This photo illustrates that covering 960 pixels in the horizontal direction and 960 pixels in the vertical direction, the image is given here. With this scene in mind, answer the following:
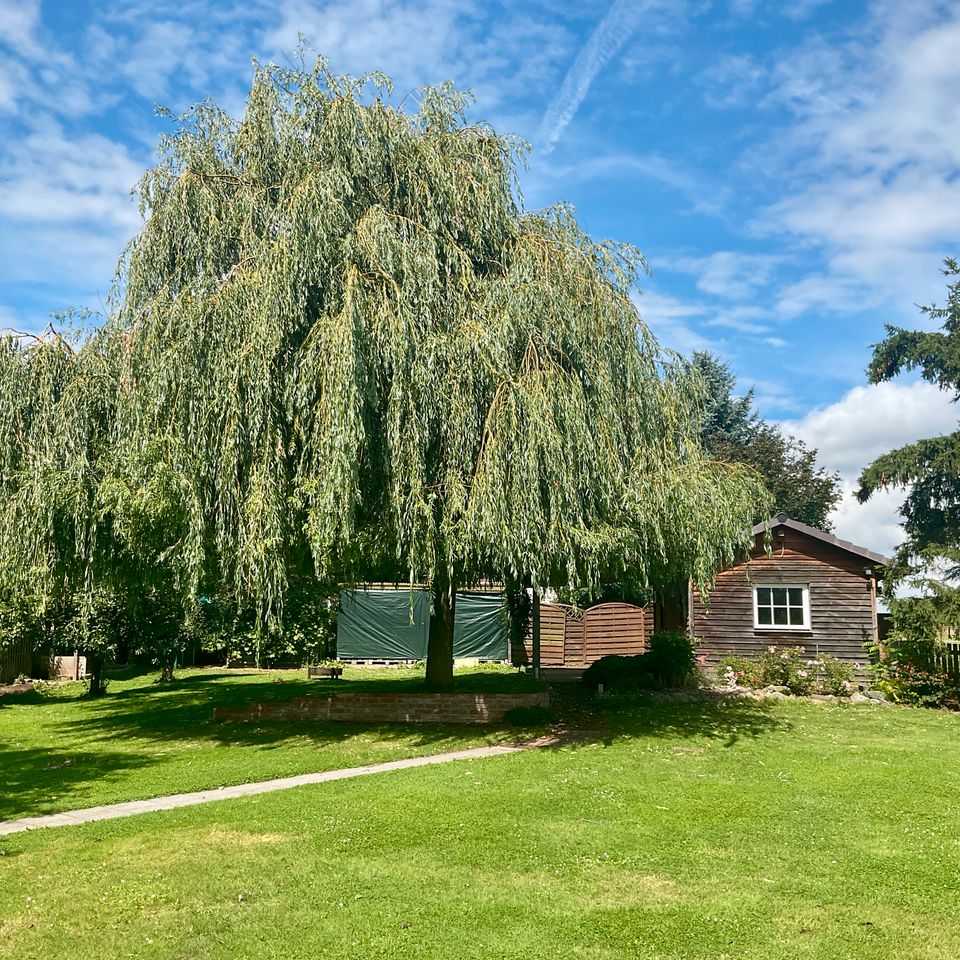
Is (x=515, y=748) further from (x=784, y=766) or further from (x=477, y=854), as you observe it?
(x=477, y=854)

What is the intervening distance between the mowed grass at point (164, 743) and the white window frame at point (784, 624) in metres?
5.93

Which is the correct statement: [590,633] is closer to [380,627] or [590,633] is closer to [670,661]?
[380,627]

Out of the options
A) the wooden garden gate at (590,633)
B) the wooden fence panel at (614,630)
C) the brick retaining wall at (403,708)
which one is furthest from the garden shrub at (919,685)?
the brick retaining wall at (403,708)

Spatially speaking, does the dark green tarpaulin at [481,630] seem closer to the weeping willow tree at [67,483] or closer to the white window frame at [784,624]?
the white window frame at [784,624]

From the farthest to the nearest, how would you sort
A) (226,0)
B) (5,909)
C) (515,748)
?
(515,748)
(226,0)
(5,909)

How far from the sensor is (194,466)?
10477mm

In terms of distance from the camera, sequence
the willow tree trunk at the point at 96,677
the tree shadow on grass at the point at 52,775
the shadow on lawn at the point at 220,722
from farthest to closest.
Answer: the willow tree trunk at the point at 96,677, the shadow on lawn at the point at 220,722, the tree shadow on grass at the point at 52,775

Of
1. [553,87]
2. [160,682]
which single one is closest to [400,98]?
[553,87]

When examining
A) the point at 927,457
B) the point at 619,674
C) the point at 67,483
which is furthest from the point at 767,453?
the point at 67,483

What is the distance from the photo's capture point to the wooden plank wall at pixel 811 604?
63.6 ft

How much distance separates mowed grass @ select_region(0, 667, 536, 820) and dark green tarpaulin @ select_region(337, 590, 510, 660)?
5.81 m

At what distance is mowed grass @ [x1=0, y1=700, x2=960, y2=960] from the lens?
496 centimetres

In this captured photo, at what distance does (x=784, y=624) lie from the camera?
1989 cm

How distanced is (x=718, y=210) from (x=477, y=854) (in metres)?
10.2
